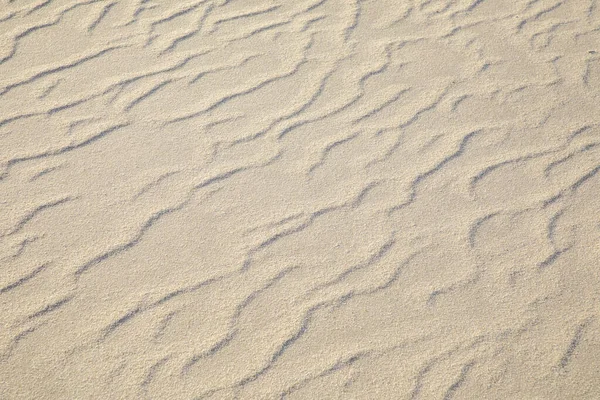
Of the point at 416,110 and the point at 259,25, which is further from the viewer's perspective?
the point at 259,25

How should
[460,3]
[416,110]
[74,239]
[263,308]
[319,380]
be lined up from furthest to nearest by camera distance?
[460,3] → [416,110] → [74,239] → [263,308] → [319,380]

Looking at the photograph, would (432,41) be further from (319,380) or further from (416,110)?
(319,380)

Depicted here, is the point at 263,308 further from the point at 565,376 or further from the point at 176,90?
the point at 176,90

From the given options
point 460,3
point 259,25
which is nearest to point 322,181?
point 259,25

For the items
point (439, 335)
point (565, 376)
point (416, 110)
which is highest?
point (416, 110)

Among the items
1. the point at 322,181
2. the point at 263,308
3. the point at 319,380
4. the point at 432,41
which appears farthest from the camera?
the point at 432,41

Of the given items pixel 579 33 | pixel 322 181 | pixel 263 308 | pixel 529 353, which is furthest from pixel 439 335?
pixel 579 33

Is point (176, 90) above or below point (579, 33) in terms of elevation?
above
